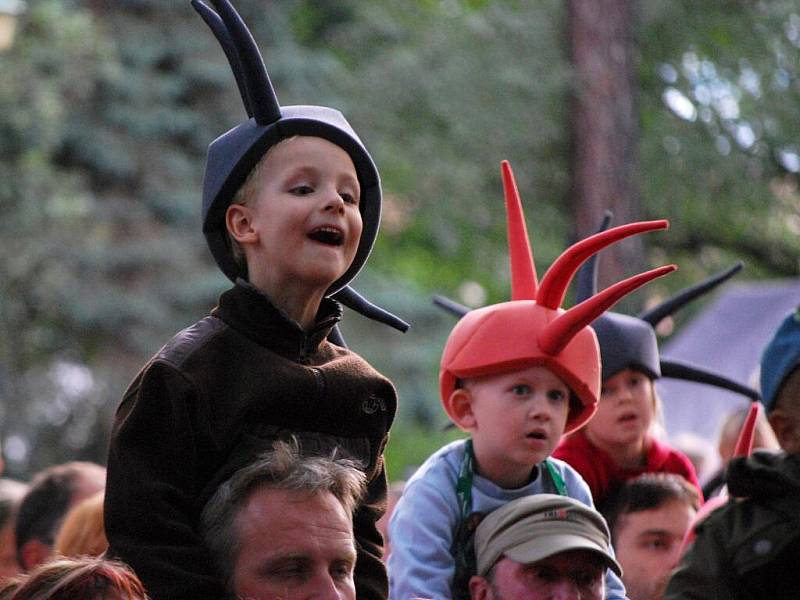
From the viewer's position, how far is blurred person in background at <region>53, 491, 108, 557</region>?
15.6 ft

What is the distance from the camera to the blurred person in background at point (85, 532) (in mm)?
4746

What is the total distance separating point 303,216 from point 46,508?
293 centimetres

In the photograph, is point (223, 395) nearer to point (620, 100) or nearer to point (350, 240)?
point (350, 240)

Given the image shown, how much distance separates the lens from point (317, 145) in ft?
12.2

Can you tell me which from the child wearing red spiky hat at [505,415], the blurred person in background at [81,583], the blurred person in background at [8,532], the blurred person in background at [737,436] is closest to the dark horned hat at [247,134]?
the child wearing red spiky hat at [505,415]

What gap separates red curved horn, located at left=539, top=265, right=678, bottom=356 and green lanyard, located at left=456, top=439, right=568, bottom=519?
1.25ft

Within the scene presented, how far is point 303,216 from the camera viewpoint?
3.63m

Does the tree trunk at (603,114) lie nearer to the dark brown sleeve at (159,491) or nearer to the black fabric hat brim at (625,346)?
the black fabric hat brim at (625,346)

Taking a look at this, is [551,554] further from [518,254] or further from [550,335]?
[518,254]

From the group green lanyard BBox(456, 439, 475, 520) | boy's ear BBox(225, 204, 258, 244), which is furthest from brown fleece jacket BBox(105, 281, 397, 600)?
green lanyard BBox(456, 439, 475, 520)

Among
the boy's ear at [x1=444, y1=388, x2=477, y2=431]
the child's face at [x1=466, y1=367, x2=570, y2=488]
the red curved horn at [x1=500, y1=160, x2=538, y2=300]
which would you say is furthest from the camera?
the red curved horn at [x1=500, y1=160, x2=538, y2=300]

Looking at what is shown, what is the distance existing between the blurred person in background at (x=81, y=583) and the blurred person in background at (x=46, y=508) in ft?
9.89

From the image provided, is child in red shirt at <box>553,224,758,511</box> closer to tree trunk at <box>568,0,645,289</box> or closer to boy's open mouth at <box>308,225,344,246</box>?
boy's open mouth at <box>308,225,344,246</box>

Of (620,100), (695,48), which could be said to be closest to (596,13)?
(620,100)
